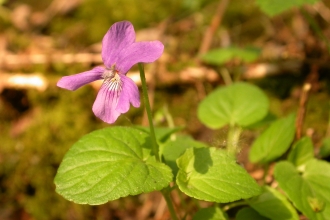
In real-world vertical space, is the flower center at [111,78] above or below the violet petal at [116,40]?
below

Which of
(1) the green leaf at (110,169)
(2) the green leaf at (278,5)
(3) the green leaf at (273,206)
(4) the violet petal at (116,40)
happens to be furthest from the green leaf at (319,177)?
(4) the violet petal at (116,40)

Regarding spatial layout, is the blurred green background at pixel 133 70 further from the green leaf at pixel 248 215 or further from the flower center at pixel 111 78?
the flower center at pixel 111 78

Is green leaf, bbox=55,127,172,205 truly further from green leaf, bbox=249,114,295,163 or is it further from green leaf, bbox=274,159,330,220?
green leaf, bbox=249,114,295,163

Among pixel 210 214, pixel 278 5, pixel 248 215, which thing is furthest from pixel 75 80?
pixel 278 5

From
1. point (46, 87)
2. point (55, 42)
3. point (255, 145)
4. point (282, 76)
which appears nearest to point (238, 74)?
point (282, 76)

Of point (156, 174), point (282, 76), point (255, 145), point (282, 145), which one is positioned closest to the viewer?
point (156, 174)

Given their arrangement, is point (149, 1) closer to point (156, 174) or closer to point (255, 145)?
point (255, 145)

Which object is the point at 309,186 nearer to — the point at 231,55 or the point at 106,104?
the point at 106,104
